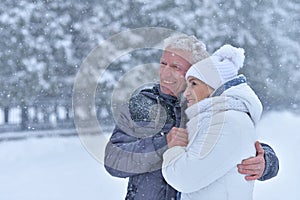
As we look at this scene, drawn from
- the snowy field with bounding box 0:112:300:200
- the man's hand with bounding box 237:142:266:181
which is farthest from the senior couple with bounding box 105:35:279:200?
the snowy field with bounding box 0:112:300:200

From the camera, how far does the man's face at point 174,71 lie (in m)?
2.35

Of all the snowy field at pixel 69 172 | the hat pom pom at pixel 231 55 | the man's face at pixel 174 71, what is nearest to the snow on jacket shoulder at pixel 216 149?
the hat pom pom at pixel 231 55

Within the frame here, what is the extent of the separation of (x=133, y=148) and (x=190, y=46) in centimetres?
49

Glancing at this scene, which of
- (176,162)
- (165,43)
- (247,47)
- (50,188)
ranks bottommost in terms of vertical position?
(50,188)

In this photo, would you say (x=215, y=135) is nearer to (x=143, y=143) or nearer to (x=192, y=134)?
(x=192, y=134)

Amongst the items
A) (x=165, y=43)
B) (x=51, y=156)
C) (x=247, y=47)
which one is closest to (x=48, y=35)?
(x=51, y=156)

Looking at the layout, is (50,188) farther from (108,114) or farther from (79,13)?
(79,13)

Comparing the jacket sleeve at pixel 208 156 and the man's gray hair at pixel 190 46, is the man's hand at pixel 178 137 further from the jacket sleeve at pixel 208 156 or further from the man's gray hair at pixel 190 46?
the man's gray hair at pixel 190 46

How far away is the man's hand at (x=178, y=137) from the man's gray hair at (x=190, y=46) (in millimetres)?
325

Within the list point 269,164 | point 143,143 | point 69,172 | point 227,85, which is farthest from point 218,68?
point 69,172

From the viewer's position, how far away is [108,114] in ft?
51.3

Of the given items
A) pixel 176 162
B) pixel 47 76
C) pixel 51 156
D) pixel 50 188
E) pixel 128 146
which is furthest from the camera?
pixel 47 76

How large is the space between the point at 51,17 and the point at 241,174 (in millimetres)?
13991

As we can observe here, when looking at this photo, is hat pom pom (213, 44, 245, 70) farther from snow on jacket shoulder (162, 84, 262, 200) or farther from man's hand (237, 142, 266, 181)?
man's hand (237, 142, 266, 181)
